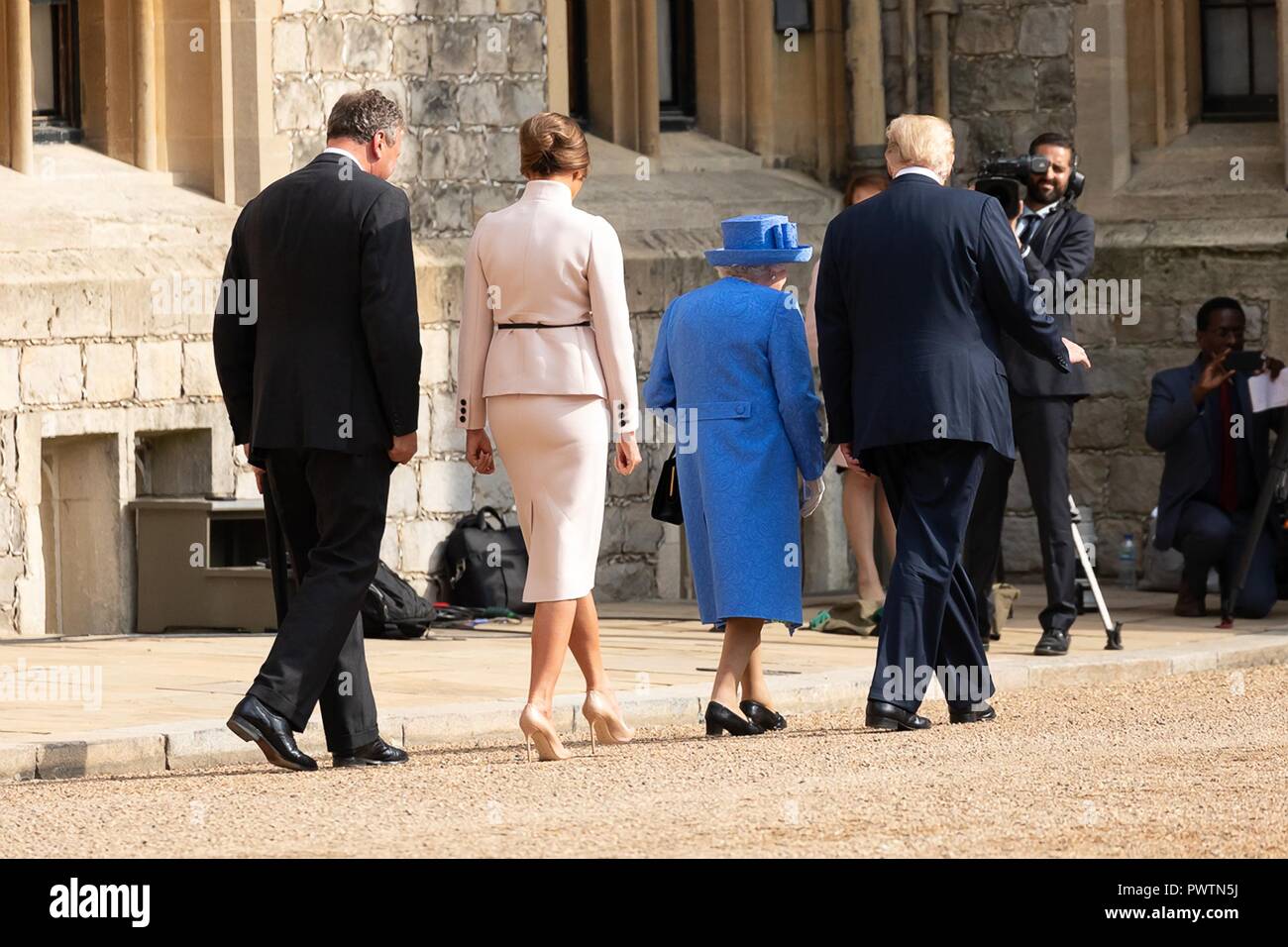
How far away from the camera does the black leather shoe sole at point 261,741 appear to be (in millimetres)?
7234

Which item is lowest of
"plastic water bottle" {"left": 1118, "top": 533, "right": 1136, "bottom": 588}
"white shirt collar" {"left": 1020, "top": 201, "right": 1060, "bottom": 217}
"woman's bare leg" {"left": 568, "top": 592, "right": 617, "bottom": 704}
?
"plastic water bottle" {"left": 1118, "top": 533, "right": 1136, "bottom": 588}

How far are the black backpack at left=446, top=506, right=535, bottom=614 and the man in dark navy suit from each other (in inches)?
117

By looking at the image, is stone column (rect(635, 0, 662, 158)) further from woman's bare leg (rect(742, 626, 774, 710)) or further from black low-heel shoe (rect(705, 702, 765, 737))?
black low-heel shoe (rect(705, 702, 765, 737))

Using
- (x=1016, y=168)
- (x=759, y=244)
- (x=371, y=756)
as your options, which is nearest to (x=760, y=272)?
(x=759, y=244)

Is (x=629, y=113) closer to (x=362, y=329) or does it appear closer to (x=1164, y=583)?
(x=1164, y=583)

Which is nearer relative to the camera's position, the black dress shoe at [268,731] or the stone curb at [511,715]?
the black dress shoe at [268,731]

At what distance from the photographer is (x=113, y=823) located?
A: 259 inches

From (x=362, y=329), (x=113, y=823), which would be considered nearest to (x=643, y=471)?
(x=362, y=329)

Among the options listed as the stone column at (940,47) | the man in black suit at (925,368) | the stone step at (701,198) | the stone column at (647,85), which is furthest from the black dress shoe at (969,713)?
the stone column at (940,47)

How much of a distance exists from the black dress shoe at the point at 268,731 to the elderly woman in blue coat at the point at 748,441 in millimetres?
1499

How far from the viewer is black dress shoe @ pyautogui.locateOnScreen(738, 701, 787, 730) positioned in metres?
8.39

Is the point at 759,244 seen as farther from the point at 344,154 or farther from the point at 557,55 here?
the point at 557,55

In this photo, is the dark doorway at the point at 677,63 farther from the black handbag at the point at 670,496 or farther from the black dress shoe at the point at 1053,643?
the black handbag at the point at 670,496

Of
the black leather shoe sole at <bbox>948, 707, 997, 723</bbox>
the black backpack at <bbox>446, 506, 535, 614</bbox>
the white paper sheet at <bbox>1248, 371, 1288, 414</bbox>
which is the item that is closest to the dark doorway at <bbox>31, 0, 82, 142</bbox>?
the black backpack at <bbox>446, 506, 535, 614</bbox>
